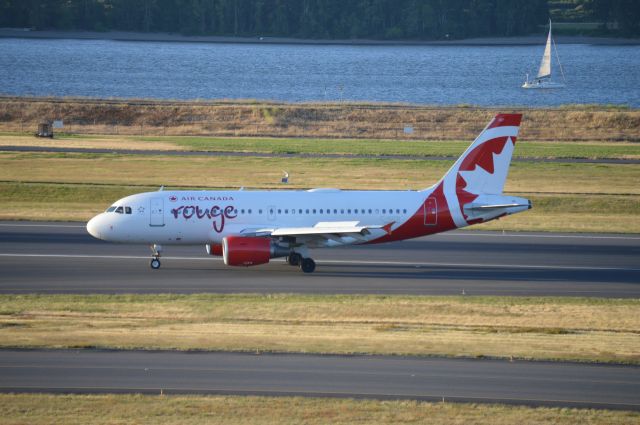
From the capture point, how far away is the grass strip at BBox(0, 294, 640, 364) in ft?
107

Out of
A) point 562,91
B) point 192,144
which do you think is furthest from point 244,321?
point 562,91

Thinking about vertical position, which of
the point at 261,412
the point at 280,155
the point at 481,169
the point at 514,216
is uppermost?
the point at 481,169

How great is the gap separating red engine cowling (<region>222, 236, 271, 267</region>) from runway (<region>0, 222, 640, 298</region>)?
73cm

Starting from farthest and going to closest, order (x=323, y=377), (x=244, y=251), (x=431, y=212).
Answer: (x=431, y=212) → (x=244, y=251) → (x=323, y=377)

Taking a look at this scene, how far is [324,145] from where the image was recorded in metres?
91.1

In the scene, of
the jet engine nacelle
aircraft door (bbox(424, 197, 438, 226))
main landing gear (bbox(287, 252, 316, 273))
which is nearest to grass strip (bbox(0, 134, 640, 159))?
aircraft door (bbox(424, 197, 438, 226))

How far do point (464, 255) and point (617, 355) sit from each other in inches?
778

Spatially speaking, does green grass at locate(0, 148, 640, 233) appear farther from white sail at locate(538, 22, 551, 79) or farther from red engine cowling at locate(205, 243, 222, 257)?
white sail at locate(538, 22, 551, 79)

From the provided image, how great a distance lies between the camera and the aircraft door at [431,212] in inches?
1905

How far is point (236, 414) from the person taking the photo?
25781 millimetres

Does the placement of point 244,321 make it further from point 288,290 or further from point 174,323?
point 288,290

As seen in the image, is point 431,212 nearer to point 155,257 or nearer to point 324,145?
point 155,257

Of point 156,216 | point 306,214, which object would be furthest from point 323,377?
point 156,216

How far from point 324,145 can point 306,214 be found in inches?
1714
